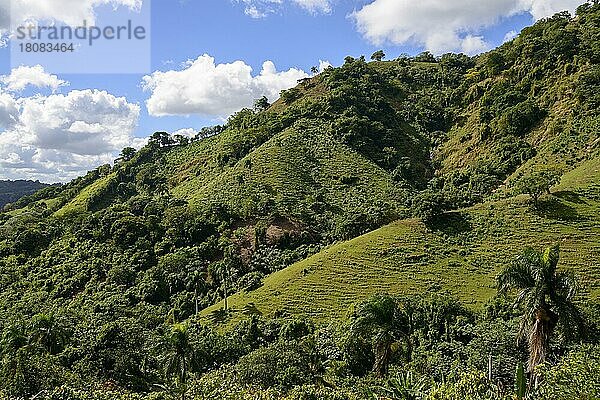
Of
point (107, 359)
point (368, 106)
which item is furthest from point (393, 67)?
point (107, 359)

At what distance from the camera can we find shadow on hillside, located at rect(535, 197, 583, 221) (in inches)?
2346

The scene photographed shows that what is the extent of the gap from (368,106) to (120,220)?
6416cm

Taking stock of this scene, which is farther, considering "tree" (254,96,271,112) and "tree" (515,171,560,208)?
"tree" (254,96,271,112)

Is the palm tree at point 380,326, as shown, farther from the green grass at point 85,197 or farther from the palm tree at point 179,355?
the green grass at point 85,197

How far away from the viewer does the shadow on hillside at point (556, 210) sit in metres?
59.6

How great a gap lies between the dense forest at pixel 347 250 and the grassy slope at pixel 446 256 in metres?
0.27

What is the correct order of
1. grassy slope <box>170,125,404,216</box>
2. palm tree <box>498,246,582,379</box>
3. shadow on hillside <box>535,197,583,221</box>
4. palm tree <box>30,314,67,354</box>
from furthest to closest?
grassy slope <box>170,125,404,216</box> → shadow on hillside <box>535,197,583,221</box> → palm tree <box>30,314,67,354</box> → palm tree <box>498,246,582,379</box>

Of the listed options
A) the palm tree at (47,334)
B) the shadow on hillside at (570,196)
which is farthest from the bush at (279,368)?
the shadow on hillside at (570,196)

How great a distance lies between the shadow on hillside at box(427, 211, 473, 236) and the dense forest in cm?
24

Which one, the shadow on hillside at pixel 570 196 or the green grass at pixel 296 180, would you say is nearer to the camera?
the shadow on hillside at pixel 570 196

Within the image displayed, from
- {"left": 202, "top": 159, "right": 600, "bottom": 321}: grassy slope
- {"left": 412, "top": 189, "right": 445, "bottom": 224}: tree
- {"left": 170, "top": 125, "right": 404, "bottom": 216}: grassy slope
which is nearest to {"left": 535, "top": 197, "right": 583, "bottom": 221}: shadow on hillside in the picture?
{"left": 202, "top": 159, "right": 600, "bottom": 321}: grassy slope

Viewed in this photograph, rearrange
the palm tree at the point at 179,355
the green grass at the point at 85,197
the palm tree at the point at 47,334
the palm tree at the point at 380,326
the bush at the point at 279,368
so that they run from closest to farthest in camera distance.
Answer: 1. the palm tree at the point at 380,326
2. the bush at the point at 279,368
3. the palm tree at the point at 179,355
4. the palm tree at the point at 47,334
5. the green grass at the point at 85,197

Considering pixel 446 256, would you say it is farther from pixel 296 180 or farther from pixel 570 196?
pixel 296 180

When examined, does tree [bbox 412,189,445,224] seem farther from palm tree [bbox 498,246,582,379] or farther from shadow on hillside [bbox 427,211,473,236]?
palm tree [bbox 498,246,582,379]
